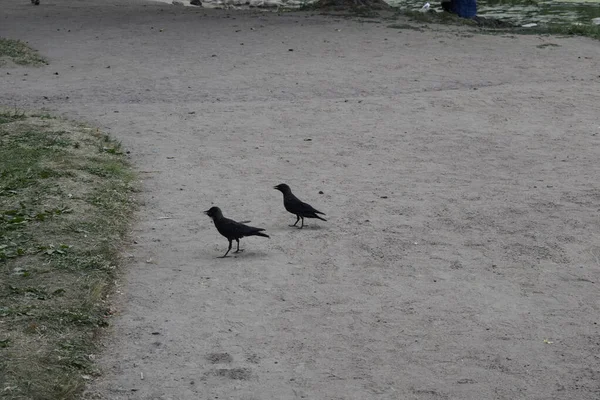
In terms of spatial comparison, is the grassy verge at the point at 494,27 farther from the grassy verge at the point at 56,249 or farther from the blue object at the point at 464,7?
the grassy verge at the point at 56,249

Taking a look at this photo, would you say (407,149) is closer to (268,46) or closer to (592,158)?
(592,158)

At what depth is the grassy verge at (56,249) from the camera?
16.2 ft

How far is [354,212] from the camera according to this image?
7.90m

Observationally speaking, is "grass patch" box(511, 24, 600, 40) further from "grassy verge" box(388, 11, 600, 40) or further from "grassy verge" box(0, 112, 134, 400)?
"grassy verge" box(0, 112, 134, 400)

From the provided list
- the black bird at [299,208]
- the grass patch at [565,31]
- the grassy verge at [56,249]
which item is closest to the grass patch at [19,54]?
the grassy verge at [56,249]

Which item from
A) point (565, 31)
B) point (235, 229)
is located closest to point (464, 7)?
point (565, 31)

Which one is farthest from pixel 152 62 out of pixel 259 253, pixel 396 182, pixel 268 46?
pixel 259 253

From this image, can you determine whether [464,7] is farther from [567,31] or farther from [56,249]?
[56,249]

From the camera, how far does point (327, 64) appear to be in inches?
578

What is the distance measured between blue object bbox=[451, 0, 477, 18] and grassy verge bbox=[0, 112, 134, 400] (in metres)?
13.0

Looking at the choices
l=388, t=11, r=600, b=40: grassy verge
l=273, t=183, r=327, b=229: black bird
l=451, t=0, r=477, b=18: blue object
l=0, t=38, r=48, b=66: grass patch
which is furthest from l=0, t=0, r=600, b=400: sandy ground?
l=451, t=0, r=477, b=18: blue object

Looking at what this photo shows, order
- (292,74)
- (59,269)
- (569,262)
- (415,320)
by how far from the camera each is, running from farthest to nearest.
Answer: (292,74) → (569,262) → (59,269) → (415,320)

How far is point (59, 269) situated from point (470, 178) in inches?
170

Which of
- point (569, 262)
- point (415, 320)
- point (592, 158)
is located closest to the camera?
Answer: point (415, 320)
